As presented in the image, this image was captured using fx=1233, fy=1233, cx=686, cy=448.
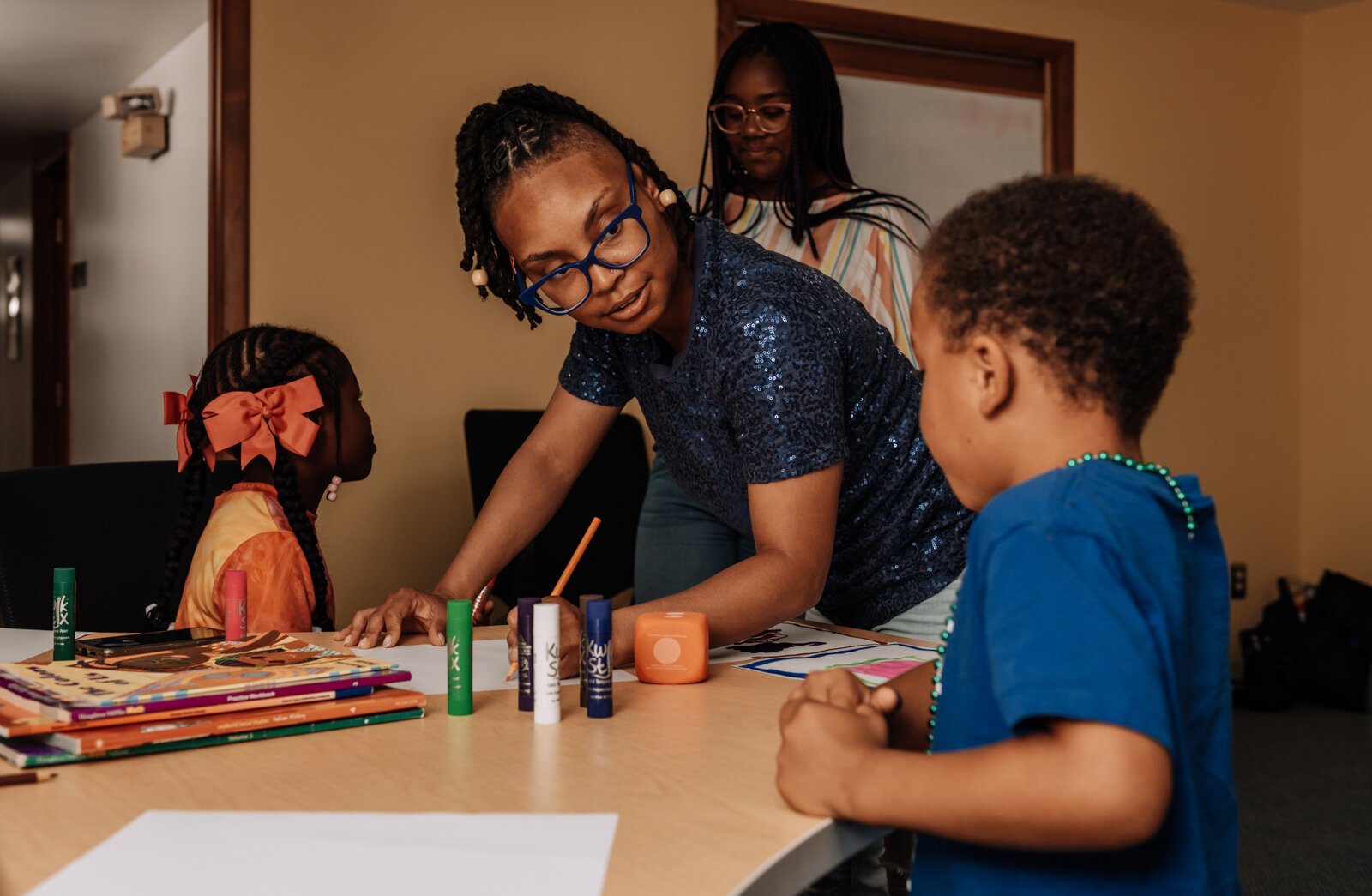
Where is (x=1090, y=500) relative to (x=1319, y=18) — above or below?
below

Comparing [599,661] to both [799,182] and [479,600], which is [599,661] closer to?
[479,600]

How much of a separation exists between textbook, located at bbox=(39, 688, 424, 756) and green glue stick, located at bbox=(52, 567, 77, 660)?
0.35 metres

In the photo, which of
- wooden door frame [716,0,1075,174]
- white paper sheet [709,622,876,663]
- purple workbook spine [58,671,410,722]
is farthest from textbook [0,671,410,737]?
wooden door frame [716,0,1075,174]

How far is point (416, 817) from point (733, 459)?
32.4 inches

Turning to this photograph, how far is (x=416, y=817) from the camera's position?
0.84 meters

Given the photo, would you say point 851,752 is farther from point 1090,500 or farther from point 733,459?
point 733,459

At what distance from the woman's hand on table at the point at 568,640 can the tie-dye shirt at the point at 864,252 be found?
4.48 feet

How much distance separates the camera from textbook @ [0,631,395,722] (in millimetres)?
1008

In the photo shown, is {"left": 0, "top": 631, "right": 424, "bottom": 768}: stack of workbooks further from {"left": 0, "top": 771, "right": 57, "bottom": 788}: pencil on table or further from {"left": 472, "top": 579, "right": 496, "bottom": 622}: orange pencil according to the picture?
{"left": 472, "top": 579, "right": 496, "bottom": 622}: orange pencil

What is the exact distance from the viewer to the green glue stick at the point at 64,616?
52.6 inches

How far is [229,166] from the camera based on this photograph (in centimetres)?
319

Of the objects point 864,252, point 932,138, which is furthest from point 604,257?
point 932,138

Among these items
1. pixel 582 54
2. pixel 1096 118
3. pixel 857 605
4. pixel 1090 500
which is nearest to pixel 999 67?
pixel 1096 118

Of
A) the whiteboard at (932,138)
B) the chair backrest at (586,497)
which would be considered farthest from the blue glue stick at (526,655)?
the whiteboard at (932,138)
